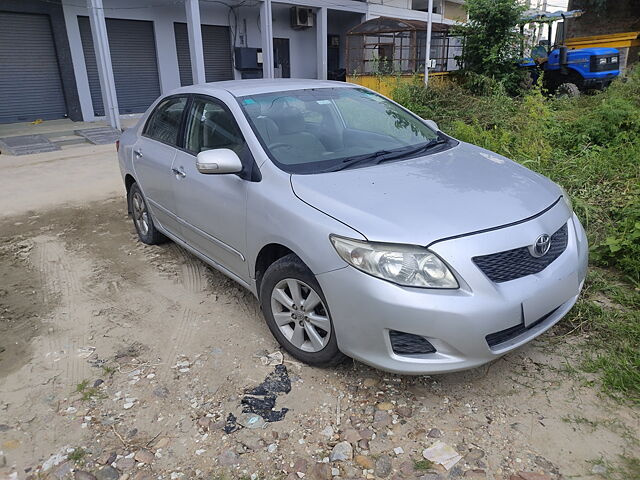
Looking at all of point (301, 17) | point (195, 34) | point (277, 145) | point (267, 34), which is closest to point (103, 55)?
point (195, 34)

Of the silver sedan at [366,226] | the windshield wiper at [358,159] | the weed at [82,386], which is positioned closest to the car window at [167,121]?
the silver sedan at [366,226]

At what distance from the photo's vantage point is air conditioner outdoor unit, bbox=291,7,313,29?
1777 centimetres

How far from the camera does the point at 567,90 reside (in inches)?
446

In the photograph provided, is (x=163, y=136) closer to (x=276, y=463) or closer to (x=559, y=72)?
(x=276, y=463)

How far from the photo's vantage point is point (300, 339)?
111 inches

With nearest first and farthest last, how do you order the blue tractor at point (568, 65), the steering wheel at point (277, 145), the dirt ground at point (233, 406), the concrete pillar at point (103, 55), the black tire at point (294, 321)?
the dirt ground at point (233, 406)
the black tire at point (294, 321)
the steering wheel at point (277, 145)
the concrete pillar at point (103, 55)
the blue tractor at point (568, 65)

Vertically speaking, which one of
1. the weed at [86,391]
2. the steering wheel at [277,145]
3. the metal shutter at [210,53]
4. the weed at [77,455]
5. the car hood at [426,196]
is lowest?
the weed at [77,455]

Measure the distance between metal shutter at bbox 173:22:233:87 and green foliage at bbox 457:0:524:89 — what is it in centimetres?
809

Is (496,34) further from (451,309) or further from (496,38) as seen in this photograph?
(451,309)

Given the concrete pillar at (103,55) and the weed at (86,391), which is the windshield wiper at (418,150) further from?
the concrete pillar at (103,55)

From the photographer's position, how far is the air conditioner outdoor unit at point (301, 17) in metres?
17.8

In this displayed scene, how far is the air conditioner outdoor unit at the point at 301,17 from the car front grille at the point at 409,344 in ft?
57.9

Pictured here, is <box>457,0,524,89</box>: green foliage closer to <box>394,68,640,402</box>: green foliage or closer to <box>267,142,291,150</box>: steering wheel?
<box>394,68,640,402</box>: green foliage

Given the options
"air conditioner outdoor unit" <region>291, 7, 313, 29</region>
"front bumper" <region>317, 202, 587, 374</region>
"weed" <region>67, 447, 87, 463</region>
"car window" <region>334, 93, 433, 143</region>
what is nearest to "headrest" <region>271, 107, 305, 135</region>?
"car window" <region>334, 93, 433, 143</region>
